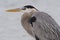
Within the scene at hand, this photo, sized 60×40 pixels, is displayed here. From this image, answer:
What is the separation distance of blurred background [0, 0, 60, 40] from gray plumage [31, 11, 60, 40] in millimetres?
1093

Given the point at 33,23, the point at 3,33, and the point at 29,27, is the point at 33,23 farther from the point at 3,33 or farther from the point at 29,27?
the point at 3,33

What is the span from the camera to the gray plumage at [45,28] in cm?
622

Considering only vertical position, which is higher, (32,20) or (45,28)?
(32,20)

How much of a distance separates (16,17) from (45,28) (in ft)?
8.86

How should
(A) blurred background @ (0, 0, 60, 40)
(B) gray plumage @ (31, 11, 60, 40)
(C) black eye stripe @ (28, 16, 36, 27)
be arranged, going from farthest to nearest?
(A) blurred background @ (0, 0, 60, 40)
(C) black eye stripe @ (28, 16, 36, 27)
(B) gray plumage @ (31, 11, 60, 40)

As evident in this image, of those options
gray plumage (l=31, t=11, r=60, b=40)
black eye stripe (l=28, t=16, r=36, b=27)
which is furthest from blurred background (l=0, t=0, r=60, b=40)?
gray plumage (l=31, t=11, r=60, b=40)

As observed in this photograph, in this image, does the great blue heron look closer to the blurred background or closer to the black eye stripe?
the black eye stripe

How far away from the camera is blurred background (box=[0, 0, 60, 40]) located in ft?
25.9

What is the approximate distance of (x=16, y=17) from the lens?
8.94 meters

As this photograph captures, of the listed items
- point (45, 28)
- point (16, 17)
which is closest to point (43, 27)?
point (45, 28)

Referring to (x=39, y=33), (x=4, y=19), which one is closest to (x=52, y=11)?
(x=4, y=19)

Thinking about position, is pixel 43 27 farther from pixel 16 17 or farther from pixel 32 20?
pixel 16 17

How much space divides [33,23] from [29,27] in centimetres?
32

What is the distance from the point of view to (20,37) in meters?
7.78
